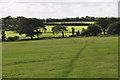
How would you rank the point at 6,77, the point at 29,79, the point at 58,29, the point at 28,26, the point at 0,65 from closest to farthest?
the point at 29,79, the point at 6,77, the point at 0,65, the point at 28,26, the point at 58,29

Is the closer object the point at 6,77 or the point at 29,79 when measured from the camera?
the point at 29,79

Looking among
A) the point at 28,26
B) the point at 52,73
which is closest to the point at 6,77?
the point at 52,73

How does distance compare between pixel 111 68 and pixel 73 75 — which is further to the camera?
pixel 111 68

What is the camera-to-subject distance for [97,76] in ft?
85.7

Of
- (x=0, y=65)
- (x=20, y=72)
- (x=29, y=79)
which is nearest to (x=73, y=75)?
(x=29, y=79)

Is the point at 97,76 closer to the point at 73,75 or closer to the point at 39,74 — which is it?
the point at 73,75

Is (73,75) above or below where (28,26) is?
below

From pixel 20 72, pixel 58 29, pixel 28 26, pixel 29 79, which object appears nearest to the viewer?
pixel 29 79

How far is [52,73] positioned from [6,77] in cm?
527

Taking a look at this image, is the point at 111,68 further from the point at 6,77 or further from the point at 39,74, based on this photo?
the point at 6,77

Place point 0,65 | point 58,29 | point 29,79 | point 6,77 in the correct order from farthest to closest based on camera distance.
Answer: point 58,29, point 0,65, point 6,77, point 29,79

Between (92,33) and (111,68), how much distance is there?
98.6 meters

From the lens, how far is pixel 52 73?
2850cm

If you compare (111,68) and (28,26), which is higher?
(28,26)
